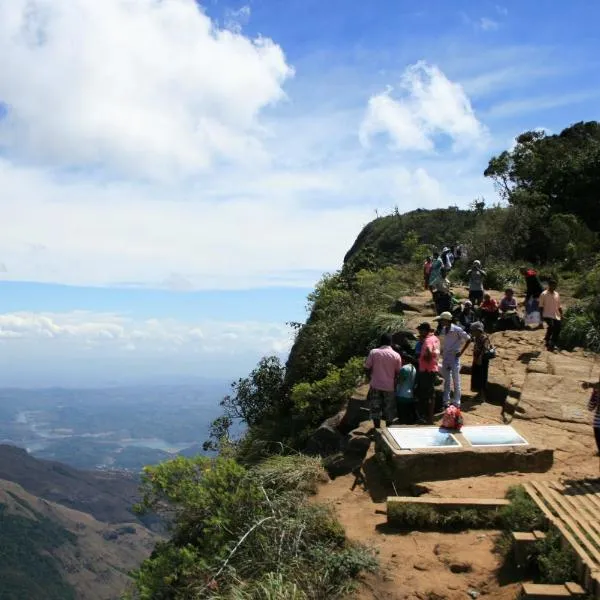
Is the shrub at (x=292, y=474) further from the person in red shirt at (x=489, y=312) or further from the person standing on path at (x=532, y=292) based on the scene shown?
the person standing on path at (x=532, y=292)

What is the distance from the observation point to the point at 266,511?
7.69m


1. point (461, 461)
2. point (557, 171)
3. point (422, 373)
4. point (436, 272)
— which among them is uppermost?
point (557, 171)

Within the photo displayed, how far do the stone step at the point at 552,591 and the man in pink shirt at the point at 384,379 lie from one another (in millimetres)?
5469

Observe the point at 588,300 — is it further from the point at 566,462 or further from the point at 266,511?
the point at 266,511

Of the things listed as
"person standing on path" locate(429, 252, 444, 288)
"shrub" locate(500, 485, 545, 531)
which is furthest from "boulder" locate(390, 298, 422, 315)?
"shrub" locate(500, 485, 545, 531)

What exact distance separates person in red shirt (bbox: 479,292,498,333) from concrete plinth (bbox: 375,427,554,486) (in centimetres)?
859

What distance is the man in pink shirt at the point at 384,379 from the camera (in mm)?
11016

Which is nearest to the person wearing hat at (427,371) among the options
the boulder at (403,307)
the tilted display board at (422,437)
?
the tilted display board at (422,437)

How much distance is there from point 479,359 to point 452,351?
5.08 ft

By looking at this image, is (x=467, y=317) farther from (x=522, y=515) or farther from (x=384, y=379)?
(x=522, y=515)

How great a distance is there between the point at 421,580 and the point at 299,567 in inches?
51.1

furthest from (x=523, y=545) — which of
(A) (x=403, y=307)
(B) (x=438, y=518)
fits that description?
(A) (x=403, y=307)

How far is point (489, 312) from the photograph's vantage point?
17859mm

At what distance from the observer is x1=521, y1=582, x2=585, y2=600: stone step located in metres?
5.51
